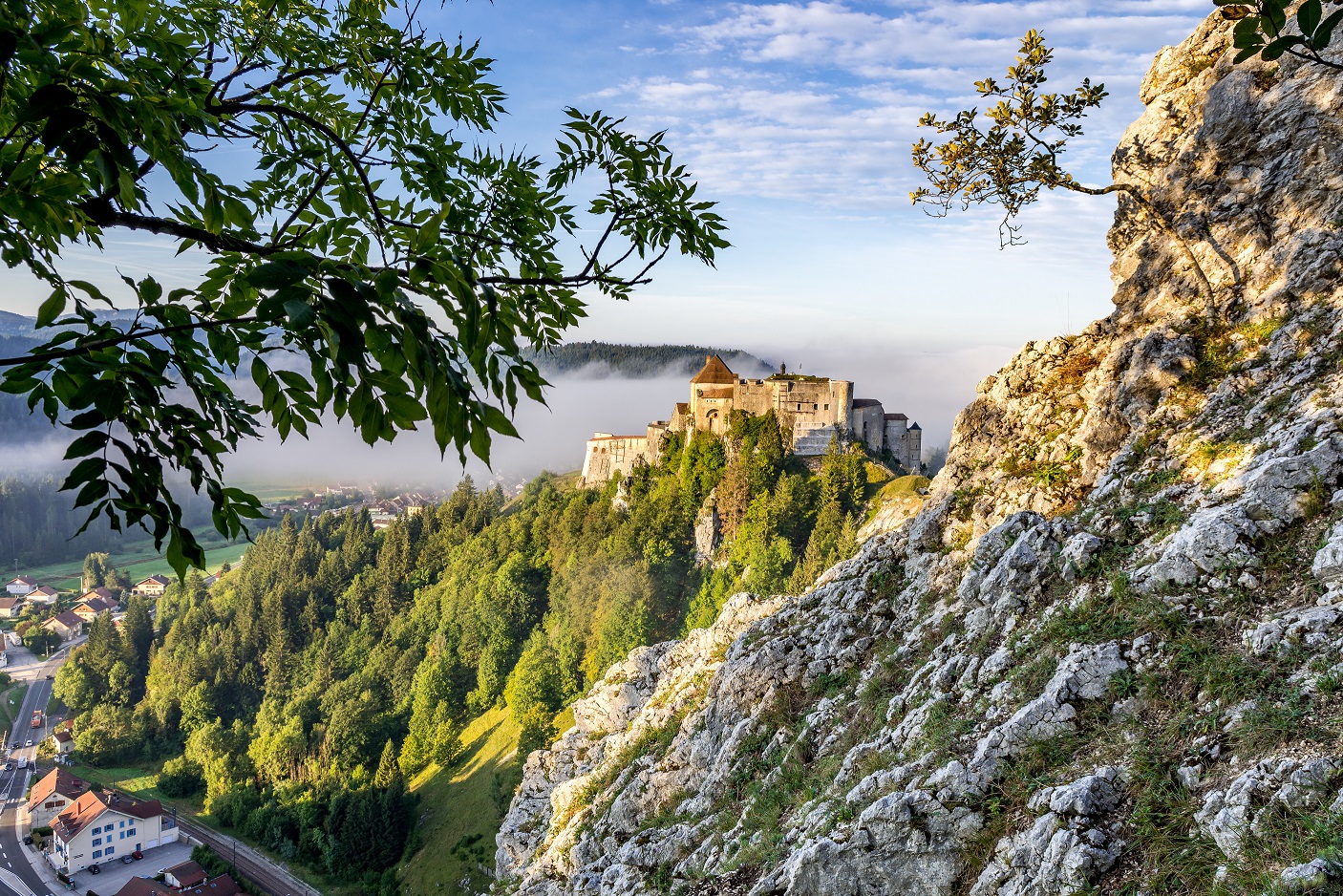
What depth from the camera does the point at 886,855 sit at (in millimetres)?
6496

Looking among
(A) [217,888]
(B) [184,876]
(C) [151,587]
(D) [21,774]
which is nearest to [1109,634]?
(A) [217,888]

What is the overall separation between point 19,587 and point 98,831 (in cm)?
11449

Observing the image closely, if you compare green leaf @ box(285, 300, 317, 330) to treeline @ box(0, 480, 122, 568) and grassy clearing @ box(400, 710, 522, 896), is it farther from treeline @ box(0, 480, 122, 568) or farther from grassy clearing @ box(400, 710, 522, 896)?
treeline @ box(0, 480, 122, 568)

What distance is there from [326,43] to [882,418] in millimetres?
64583

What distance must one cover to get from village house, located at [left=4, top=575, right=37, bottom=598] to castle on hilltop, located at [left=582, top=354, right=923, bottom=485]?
13335 cm

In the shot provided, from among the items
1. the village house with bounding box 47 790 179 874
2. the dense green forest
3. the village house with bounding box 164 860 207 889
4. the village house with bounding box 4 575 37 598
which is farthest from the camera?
the village house with bounding box 4 575 37 598

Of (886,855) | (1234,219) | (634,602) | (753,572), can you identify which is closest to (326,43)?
(886,855)

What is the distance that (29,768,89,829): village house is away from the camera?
6247cm

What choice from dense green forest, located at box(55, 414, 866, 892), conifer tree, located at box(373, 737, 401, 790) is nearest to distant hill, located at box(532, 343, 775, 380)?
dense green forest, located at box(55, 414, 866, 892)

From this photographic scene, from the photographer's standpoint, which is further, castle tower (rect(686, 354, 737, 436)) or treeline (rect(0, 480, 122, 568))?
treeline (rect(0, 480, 122, 568))

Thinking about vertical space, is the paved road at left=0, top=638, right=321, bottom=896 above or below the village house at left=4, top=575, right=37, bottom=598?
below

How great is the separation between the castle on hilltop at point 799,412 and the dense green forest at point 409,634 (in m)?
1.94

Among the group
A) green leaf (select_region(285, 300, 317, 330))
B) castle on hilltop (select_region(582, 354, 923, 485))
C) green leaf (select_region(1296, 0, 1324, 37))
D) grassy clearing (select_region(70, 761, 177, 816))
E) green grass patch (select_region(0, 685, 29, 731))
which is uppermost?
green leaf (select_region(1296, 0, 1324, 37))

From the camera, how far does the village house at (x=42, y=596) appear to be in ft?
433
